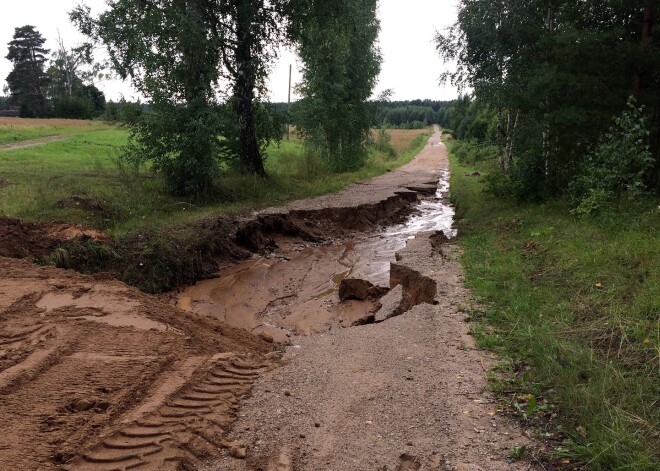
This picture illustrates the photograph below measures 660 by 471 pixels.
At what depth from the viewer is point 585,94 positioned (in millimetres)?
10086

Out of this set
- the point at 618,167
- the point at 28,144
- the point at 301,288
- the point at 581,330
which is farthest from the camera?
the point at 28,144

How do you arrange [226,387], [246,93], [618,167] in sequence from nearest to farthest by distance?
[226,387] < [618,167] < [246,93]

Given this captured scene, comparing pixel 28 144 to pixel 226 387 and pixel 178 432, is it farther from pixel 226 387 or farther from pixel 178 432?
pixel 178 432

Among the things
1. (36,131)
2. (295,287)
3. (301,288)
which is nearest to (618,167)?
(301,288)

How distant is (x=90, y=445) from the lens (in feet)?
10.3

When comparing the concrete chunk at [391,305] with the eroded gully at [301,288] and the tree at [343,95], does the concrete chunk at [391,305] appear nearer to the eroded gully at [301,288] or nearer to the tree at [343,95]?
the eroded gully at [301,288]

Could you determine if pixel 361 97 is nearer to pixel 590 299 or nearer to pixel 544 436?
pixel 590 299

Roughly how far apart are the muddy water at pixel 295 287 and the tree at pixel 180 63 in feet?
11.4

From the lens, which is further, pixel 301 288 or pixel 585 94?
pixel 585 94

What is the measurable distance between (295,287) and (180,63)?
23.2 ft

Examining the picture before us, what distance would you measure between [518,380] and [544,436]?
2.83 ft

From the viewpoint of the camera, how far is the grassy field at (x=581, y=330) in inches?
133

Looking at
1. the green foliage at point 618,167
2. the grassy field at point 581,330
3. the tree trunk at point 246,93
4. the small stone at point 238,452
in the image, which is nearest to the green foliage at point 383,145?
the tree trunk at point 246,93

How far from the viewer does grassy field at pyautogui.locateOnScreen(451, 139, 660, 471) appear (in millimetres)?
3391
